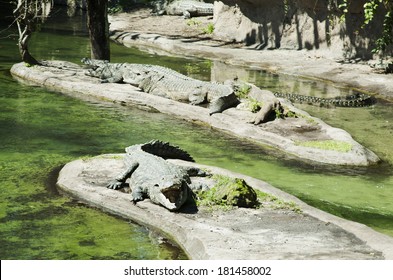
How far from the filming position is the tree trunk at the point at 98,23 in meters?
14.1

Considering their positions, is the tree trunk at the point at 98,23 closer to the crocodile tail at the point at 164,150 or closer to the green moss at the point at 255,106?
the green moss at the point at 255,106

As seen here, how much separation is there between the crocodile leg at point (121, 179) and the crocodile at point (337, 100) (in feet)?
18.4

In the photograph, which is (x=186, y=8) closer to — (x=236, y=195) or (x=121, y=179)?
(x=121, y=179)

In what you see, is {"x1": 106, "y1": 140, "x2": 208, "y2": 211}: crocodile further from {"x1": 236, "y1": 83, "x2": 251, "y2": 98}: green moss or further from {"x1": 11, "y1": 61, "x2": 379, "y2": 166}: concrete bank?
{"x1": 236, "y1": 83, "x2": 251, "y2": 98}: green moss

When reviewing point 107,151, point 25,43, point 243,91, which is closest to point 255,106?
point 243,91

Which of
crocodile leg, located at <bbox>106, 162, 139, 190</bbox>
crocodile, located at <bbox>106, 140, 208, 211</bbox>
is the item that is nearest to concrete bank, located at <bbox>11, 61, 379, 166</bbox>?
crocodile, located at <bbox>106, 140, 208, 211</bbox>

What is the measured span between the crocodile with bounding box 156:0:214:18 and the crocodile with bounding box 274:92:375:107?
35.9 ft

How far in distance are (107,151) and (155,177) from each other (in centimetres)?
241

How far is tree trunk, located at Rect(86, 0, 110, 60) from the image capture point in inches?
555

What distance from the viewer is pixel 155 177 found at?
7.09 metres

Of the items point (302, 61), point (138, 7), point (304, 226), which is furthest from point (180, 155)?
point (138, 7)

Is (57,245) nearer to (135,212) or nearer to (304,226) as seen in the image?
(135,212)

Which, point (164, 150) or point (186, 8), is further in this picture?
point (186, 8)

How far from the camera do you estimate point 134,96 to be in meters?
12.1
